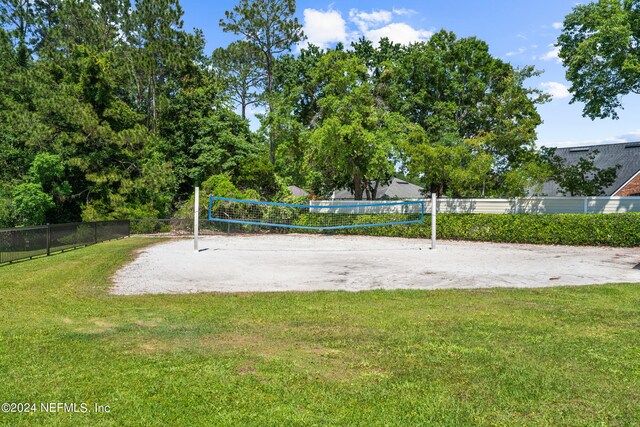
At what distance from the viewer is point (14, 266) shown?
44.0 feet

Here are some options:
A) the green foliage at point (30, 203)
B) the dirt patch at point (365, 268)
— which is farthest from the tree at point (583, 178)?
the green foliage at point (30, 203)

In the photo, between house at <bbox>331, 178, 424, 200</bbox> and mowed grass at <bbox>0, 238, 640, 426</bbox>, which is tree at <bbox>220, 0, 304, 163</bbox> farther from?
mowed grass at <bbox>0, 238, 640, 426</bbox>

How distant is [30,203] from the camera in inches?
1011

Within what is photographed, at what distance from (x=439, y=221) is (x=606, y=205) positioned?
7.59 meters

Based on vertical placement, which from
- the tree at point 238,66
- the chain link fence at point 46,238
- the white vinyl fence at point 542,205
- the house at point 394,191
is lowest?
the chain link fence at point 46,238

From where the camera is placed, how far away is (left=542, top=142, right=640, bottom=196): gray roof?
1298 inches

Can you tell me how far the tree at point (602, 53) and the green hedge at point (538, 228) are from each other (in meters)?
6.41

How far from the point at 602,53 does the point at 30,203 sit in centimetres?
3083

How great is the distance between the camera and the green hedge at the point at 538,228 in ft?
57.8

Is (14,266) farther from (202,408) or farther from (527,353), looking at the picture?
(527,353)

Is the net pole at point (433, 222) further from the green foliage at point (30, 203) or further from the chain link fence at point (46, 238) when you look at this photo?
the green foliage at point (30, 203)

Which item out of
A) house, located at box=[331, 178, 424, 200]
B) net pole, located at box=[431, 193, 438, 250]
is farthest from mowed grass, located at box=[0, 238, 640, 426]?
house, located at box=[331, 178, 424, 200]

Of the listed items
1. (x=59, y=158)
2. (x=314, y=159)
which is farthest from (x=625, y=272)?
(x=59, y=158)

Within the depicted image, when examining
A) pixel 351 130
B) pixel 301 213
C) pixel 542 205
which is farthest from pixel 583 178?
pixel 301 213
